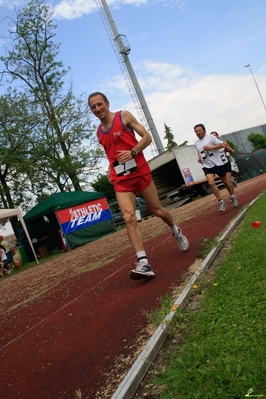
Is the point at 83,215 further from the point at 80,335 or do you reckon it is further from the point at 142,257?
the point at 80,335

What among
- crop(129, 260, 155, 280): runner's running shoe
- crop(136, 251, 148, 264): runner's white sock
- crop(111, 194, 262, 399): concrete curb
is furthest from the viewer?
crop(136, 251, 148, 264): runner's white sock

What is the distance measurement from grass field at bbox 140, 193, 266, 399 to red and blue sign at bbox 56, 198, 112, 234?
1355 cm

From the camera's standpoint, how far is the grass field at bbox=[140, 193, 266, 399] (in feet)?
4.71

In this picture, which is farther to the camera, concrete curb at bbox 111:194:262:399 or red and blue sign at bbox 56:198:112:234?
red and blue sign at bbox 56:198:112:234

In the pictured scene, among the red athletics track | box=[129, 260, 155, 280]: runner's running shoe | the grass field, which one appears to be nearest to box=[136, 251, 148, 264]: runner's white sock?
box=[129, 260, 155, 280]: runner's running shoe

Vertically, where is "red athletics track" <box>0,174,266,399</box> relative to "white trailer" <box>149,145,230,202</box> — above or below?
below

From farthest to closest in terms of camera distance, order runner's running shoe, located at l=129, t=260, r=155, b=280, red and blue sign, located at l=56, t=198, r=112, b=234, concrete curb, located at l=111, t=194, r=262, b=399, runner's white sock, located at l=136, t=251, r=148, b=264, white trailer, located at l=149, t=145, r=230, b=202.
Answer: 1. white trailer, located at l=149, t=145, r=230, b=202
2. red and blue sign, located at l=56, t=198, r=112, b=234
3. runner's white sock, located at l=136, t=251, r=148, b=264
4. runner's running shoe, located at l=129, t=260, r=155, b=280
5. concrete curb, located at l=111, t=194, r=262, b=399

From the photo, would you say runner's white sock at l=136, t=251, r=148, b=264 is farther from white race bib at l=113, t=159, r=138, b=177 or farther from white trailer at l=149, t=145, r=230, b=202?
white trailer at l=149, t=145, r=230, b=202

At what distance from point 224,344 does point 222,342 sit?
0.11 feet

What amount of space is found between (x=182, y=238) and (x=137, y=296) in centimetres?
150

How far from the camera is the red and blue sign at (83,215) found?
16.0m

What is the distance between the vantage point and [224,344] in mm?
1740

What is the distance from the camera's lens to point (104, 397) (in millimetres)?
1691

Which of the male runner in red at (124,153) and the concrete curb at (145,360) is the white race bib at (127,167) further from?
the concrete curb at (145,360)
